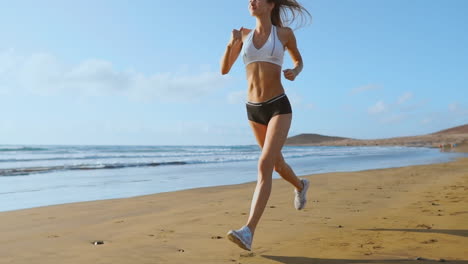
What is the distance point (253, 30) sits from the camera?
3.77 m

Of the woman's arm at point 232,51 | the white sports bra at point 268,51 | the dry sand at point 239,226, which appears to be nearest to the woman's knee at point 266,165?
the dry sand at point 239,226

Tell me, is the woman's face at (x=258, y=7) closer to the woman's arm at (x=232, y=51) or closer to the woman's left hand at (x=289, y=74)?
the woman's arm at (x=232, y=51)

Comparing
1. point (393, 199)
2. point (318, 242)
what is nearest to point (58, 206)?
point (318, 242)

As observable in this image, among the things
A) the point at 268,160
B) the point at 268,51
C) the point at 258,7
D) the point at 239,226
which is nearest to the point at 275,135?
the point at 268,160

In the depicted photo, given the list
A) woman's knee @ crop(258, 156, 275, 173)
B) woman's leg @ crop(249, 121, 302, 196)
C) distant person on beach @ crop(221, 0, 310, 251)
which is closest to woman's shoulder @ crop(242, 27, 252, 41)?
distant person on beach @ crop(221, 0, 310, 251)

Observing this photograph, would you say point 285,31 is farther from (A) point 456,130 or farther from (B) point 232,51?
(A) point 456,130

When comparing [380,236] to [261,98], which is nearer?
[261,98]

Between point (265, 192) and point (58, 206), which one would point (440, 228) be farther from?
point (58, 206)

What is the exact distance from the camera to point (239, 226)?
4477 mm

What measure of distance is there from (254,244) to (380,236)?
1.10m

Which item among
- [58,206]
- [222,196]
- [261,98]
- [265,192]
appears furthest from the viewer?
[222,196]

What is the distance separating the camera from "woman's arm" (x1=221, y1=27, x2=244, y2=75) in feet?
12.4

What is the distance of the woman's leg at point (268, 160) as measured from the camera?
327 cm

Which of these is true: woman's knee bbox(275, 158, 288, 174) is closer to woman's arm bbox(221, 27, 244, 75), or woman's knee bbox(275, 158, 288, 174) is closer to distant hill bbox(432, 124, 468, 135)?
woman's arm bbox(221, 27, 244, 75)
